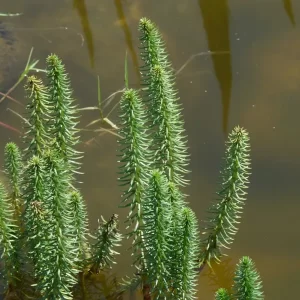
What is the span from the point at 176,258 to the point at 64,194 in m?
0.56

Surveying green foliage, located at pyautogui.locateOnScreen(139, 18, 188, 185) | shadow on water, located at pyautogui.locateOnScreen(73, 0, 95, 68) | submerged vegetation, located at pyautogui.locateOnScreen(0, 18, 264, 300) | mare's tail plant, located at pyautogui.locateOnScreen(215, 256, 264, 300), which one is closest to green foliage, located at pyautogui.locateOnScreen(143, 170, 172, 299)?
submerged vegetation, located at pyautogui.locateOnScreen(0, 18, 264, 300)

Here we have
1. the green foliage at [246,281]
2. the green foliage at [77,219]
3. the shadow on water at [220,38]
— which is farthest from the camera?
the shadow on water at [220,38]

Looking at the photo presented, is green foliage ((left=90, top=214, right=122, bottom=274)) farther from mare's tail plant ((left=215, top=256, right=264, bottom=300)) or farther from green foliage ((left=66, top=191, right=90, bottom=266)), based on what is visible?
mare's tail plant ((left=215, top=256, right=264, bottom=300))

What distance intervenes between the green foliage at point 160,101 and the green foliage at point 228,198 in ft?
0.81

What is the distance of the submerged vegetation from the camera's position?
3199 millimetres

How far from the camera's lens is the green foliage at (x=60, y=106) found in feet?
11.0

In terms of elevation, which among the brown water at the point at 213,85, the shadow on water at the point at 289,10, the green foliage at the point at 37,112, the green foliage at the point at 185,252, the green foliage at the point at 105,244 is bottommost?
the green foliage at the point at 185,252

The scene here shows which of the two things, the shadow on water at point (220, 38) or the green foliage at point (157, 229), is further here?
the shadow on water at point (220, 38)

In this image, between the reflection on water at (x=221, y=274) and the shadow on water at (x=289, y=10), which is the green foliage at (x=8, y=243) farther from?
the shadow on water at (x=289, y=10)

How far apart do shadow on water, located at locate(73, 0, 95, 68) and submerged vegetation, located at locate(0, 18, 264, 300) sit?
1557 millimetres

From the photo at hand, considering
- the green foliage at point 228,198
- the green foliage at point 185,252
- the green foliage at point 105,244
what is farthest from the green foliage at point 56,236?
the green foliage at point 228,198

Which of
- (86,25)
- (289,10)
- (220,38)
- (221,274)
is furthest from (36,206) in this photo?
(289,10)

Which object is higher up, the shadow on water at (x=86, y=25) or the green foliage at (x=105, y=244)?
the shadow on water at (x=86, y=25)

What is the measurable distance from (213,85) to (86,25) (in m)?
1.12
